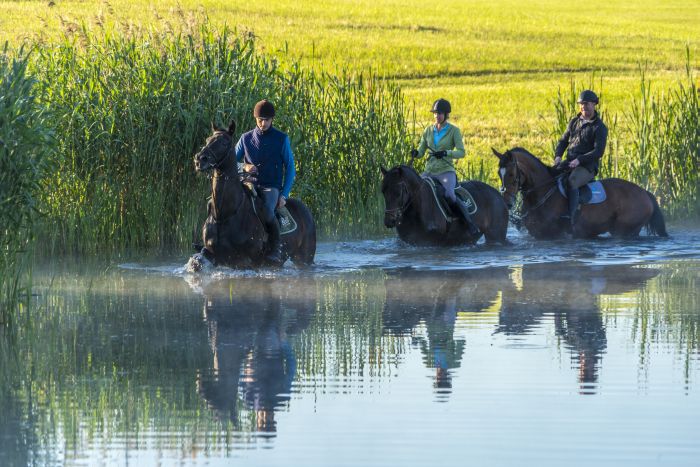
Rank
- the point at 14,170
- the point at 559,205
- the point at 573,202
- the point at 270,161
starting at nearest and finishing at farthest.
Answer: the point at 14,170, the point at 270,161, the point at 573,202, the point at 559,205

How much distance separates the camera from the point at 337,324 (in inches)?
463

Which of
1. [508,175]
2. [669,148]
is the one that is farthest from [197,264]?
[669,148]

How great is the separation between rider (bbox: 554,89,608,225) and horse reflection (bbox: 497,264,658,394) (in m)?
2.75

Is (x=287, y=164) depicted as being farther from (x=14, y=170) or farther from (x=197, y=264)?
(x=14, y=170)

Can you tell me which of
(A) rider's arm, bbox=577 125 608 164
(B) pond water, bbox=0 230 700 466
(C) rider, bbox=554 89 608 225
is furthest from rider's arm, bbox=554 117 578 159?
(B) pond water, bbox=0 230 700 466

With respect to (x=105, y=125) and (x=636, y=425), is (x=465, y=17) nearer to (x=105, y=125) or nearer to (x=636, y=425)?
(x=105, y=125)

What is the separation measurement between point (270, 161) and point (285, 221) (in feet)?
2.52

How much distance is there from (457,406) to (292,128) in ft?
34.8

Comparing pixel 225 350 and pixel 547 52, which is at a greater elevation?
pixel 547 52

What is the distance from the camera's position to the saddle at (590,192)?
19.4m

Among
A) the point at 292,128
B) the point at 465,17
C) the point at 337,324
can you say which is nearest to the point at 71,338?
the point at 337,324

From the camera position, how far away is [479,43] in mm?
58000

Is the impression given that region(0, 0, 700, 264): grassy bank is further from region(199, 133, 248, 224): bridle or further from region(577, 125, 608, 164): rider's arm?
region(199, 133, 248, 224): bridle

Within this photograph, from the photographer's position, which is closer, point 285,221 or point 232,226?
point 232,226
